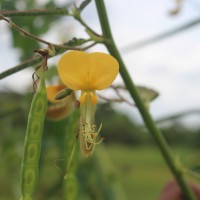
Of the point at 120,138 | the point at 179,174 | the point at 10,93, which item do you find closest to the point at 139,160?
the point at 120,138

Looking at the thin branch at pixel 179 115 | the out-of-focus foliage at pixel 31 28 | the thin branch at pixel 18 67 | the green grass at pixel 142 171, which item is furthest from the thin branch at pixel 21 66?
the green grass at pixel 142 171

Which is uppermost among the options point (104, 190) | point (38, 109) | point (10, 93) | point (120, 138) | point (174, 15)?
point (120, 138)

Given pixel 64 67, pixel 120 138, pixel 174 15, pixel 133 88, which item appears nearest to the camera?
pixel 64 67

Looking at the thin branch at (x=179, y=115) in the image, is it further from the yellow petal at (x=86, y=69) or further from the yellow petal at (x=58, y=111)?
the yellow petal at (x=86, y=69)

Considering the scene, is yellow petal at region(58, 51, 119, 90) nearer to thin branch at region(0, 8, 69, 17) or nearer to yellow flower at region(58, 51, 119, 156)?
yellow flower at region(58, 51, 119, 156)

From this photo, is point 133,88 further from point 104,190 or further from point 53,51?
point 104,190

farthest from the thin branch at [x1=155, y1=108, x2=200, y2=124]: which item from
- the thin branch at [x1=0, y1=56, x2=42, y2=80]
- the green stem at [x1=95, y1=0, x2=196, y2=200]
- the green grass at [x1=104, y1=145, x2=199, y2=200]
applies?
the green grass at [x1=104, y1=145, x2=199, y2=200]
